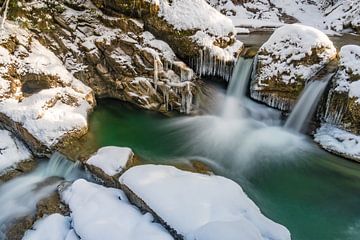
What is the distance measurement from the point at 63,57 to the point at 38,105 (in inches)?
90.8

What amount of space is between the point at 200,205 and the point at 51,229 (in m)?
2.30

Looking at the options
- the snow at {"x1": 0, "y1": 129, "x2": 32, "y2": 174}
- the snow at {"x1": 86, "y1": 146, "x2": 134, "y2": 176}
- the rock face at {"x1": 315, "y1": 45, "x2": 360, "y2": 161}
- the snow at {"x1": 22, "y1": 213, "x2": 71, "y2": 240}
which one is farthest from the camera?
the rock face at {"x1": 315, "y1": 45, "x2": 360, "y2": 161}

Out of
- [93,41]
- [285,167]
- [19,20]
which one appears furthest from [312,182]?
[19,20]

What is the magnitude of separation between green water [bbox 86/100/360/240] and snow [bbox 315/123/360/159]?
0.22m

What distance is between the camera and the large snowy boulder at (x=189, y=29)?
943 cm

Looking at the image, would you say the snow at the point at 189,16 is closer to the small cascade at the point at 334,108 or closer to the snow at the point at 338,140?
the small cascade at the point at 334,108

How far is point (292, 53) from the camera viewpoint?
29.0 feet

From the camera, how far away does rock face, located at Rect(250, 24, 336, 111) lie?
340 inches

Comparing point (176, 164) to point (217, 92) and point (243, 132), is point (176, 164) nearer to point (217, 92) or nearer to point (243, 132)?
point (243, 132)

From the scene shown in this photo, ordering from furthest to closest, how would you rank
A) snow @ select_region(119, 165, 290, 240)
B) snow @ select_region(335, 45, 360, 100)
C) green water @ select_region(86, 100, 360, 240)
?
snow @ select_region(335, 45, 360, 100) → green water @ select_region(86, 100, 360, 240) → snow @ select_region(119, 165, 290, 240)

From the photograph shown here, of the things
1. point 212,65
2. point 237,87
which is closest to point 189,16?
point 212,65

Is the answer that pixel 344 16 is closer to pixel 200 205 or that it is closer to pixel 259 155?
pixel 259 155

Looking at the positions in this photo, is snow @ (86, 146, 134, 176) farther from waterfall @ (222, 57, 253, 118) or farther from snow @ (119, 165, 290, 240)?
waterfall @ (222, 57, 253, 118)

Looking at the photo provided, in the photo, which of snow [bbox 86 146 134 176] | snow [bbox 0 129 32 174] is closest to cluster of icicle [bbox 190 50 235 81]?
snow [bbox 86 146 134 176]
